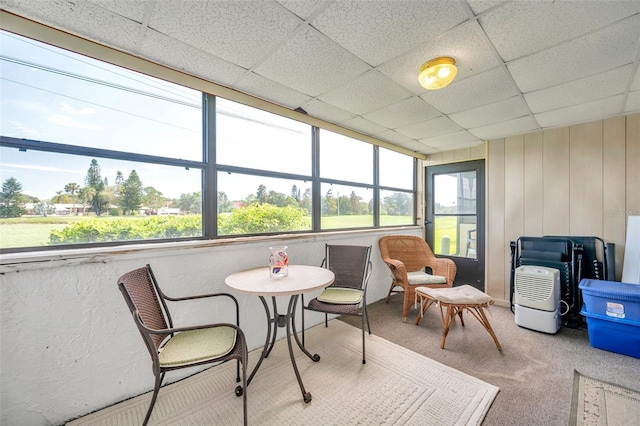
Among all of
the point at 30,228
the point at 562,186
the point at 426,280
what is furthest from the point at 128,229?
the point at 562,186

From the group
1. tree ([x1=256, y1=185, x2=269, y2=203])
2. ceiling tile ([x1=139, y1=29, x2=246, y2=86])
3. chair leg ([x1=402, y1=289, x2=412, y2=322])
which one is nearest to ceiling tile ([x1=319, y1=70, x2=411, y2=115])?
ceiling tile ([x1=139, y1=29, x2=246, y2=86])

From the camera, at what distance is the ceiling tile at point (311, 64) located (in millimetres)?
1693

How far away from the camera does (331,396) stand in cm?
173

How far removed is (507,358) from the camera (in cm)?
217

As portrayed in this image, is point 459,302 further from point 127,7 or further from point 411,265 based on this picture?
point 127,7

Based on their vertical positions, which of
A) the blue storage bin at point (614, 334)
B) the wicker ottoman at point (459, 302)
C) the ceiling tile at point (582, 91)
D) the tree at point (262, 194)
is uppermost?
the ceiling tile at point (582, 91)

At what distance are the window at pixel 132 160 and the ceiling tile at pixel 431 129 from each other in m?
1.29

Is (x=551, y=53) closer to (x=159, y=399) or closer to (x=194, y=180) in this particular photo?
(x=194, y=180)

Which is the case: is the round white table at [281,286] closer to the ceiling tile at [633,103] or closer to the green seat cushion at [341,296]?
the green seat cushion at [341,296]

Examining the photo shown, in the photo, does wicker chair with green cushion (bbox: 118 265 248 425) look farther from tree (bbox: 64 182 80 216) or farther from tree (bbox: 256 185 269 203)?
tree (bbox: 256 185 269 203)

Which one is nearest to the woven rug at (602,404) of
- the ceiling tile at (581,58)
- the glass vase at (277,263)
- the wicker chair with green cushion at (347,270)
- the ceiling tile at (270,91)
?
the wicker chair with green cushion at (347,270)

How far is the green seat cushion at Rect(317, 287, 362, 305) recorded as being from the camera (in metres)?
2.23

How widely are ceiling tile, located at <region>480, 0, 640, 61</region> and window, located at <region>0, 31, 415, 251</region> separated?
1.97 metres

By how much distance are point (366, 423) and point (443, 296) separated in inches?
53.8
